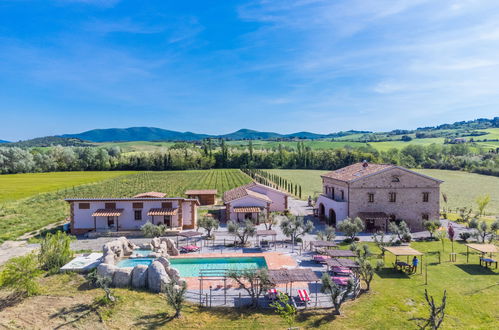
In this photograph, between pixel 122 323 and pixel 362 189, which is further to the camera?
pixel 362 189

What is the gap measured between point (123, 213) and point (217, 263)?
1414 cm

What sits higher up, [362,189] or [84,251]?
[362,189]

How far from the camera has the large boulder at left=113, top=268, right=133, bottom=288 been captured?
18203mm

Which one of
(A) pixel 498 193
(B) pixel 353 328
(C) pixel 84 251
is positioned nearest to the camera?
Result: (B) pixel 353 328

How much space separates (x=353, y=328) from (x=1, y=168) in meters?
123

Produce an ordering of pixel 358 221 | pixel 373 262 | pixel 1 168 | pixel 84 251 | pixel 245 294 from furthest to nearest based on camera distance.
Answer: pixel 1 168, pixel 358 221, pixel 84 251, pixel 373 262, pixel 245 294

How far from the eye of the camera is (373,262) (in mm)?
22984

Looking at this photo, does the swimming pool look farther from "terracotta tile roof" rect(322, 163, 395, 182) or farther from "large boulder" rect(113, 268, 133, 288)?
"terracotta tile roof" rect(322, 163, 395, 182)

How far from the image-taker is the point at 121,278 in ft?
59.9

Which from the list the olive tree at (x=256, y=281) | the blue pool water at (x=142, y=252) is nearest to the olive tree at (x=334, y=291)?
the olive tree at (x=256, y=281)

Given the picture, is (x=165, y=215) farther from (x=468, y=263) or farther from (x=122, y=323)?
(x=468, y=263)

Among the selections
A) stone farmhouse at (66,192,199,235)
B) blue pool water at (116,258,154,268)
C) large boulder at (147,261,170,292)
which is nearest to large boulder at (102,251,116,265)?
blue pool water at (116,258,154,268)

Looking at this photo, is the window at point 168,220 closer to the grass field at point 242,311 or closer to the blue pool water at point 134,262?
the blue pool water at point 134,262

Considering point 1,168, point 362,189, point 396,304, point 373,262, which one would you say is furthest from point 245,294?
point 1,168
